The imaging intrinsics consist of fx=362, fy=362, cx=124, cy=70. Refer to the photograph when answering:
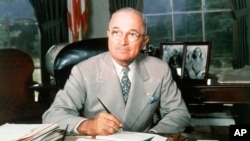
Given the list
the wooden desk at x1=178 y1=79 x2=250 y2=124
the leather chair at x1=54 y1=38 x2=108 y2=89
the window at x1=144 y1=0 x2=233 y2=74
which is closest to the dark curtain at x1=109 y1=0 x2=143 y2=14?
the window at x1=144 y1=0 x2=233 y2=74

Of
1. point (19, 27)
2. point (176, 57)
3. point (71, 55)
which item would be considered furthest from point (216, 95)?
point (19, 27)

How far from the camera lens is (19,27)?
4.46 m

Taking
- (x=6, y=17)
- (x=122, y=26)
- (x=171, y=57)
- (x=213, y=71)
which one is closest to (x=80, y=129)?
(x=122, y=26)

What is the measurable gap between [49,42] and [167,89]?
2575mm

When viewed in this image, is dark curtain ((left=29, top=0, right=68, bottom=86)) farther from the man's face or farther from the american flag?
the man's face

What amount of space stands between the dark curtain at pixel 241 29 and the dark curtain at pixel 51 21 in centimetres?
186

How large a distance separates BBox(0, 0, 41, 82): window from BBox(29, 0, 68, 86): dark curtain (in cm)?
31

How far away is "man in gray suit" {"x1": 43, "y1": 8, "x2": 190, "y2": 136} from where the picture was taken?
1.60 meters

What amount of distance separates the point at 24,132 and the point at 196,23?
3328 mm

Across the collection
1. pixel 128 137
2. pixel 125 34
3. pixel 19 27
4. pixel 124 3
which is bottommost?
pixel 128 137

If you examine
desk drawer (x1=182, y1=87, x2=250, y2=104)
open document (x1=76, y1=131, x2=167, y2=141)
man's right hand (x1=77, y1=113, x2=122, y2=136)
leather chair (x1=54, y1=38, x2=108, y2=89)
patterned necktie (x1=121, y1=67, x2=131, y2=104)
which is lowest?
desk drawer (x1=182, y1=87, x2=250, y2=104)

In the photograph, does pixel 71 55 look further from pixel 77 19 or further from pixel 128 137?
pixel 77 19

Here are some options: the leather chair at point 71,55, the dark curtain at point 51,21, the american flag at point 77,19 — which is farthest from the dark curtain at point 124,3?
the leather chair at point 71,55

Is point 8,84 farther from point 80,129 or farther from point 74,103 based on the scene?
point 80,129
